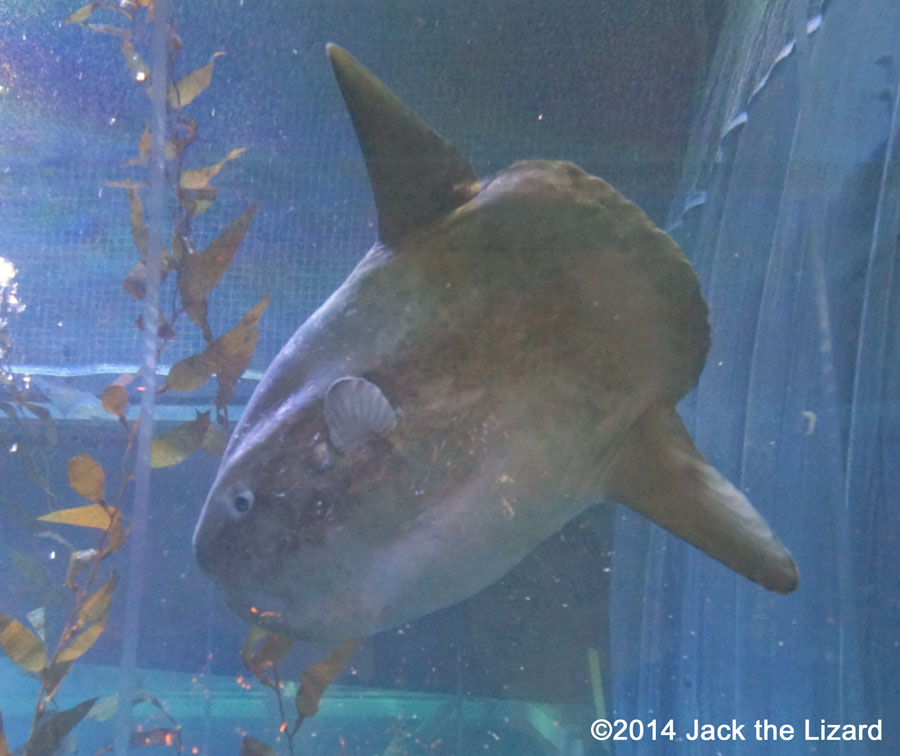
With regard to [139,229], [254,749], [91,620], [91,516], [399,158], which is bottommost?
[254,749]

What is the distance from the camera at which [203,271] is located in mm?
1891

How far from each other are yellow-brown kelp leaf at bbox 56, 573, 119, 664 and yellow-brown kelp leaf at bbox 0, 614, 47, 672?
0.05 m

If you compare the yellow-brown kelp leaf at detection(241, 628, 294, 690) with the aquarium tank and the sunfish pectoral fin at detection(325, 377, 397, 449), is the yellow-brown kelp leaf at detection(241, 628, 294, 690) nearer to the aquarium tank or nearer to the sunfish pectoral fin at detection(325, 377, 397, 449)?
the aquarium tank

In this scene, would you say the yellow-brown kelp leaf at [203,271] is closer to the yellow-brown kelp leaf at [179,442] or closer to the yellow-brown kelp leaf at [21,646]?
the yellow-brown kelp leaf at [179,442]

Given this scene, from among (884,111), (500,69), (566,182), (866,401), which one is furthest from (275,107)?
(866,401)

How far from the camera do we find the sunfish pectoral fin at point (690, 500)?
1161 mm

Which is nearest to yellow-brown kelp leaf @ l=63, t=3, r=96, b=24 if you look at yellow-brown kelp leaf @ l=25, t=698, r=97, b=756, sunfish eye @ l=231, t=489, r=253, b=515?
sunfish eye @ l=231, t=489, r=253, b=515

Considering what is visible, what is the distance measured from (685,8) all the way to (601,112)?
57 centimetres

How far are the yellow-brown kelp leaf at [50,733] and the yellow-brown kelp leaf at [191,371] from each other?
0.94m

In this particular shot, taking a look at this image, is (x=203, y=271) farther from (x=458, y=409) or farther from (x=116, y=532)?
(x=458, y=409)

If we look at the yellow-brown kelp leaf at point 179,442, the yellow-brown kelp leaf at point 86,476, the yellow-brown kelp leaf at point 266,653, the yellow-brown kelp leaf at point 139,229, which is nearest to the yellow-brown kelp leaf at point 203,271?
the yellow-brown kelp leaf at point 139,229

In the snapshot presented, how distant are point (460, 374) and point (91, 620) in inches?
56.7

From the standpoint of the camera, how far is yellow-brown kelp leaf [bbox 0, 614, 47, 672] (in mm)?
1777

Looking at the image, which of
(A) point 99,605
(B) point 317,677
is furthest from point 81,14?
(B) point 317,677
